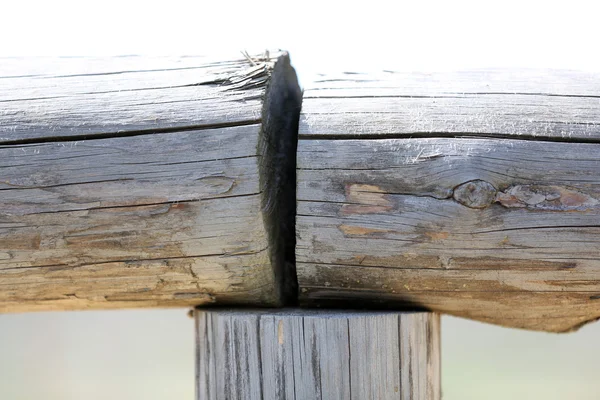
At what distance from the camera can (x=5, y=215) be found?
1.56m

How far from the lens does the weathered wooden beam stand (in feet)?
5.06

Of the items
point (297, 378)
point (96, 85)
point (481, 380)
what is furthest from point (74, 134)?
point (481, 380)

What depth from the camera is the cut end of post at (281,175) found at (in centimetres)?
160

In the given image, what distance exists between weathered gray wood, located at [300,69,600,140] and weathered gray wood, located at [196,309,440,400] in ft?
1.61

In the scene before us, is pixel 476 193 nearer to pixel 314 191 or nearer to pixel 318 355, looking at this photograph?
pixel 314 191


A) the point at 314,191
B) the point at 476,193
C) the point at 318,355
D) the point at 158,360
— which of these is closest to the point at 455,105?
the point at 476,193

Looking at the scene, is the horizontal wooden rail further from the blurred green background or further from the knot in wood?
the blurred green background

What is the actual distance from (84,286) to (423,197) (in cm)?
93

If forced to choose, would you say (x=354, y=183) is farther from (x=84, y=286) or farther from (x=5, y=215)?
(x=5, y=215)

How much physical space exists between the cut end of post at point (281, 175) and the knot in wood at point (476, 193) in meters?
0.46

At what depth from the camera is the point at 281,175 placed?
5.50ft

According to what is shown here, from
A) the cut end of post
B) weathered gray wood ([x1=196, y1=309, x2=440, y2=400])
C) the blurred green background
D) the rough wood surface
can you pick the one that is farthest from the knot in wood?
the blurred green background

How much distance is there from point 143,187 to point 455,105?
2.75ft

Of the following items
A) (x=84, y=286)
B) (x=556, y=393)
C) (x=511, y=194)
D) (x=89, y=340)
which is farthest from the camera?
(x=89, y=340)
